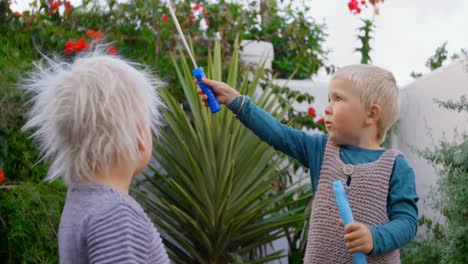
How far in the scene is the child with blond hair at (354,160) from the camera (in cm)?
247

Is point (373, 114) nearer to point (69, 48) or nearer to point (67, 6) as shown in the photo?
point (69, 48)

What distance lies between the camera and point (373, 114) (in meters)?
2.60

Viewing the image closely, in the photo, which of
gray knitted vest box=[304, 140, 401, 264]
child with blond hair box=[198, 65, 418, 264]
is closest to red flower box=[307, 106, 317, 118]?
child with blond hair box=[198, 65, 418, 264]

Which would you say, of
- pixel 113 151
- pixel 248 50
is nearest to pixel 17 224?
pixel 113 151

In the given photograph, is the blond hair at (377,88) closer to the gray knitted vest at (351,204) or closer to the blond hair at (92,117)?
the gray knitted vest at (351,204)

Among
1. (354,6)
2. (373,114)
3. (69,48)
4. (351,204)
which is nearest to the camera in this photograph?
(351,204)

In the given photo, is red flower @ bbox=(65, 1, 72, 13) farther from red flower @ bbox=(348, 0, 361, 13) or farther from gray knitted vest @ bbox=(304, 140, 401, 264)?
gray knitted vest @ bbox=(304, 140, 401, 264)

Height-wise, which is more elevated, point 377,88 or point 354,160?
point 377,88

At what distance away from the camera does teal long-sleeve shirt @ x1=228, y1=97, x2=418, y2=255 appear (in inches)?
93.8

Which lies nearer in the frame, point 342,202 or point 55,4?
point 342,202

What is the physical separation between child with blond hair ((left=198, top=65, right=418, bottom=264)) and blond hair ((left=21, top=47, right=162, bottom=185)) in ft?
2.88

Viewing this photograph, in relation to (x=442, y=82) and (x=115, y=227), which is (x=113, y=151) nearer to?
(x=115, y=227)

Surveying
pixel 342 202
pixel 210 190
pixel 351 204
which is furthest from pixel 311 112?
pixel 342 202

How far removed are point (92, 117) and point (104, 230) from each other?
260mm
